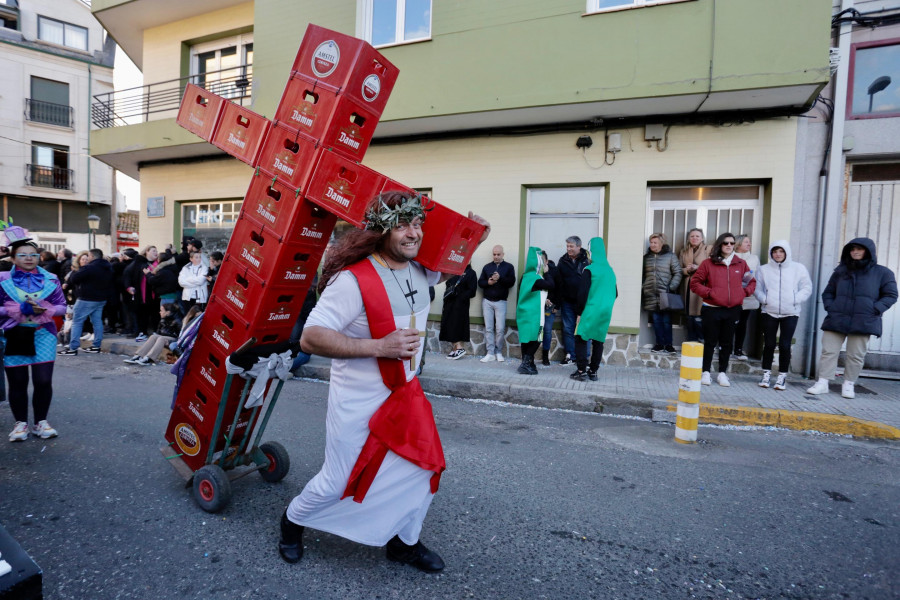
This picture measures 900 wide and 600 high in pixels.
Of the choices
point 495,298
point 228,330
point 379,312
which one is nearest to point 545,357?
point 495,298

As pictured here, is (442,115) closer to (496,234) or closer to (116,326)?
(496,234)

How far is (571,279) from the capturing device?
8000 mm

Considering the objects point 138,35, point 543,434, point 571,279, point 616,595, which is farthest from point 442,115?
point 138,35

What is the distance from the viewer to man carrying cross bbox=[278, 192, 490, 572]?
2350mm

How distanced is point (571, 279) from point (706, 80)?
337 centimetres

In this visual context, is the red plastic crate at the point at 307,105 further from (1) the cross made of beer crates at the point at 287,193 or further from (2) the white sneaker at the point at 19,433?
(2) the white sneaker at the point at 19,433

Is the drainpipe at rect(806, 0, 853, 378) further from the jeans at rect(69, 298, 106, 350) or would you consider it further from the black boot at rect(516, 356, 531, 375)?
the jeans at rect(69, 298, 106, 350)

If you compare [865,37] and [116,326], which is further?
[116,326]

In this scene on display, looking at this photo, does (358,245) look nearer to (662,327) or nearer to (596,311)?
(596,311)

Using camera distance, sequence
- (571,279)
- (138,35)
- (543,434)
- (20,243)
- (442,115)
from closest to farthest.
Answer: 1. (20,243)
2. (543,434)
3. (571,279)
4. (442,115)
5. (138,35)

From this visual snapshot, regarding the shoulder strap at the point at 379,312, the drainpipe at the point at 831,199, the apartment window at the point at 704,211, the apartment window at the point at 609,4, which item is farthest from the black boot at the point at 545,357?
the shoulder strap at the point at 379,312

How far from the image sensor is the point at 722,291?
689cm

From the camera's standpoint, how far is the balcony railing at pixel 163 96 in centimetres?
1203

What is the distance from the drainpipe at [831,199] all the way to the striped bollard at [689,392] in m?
4.10
